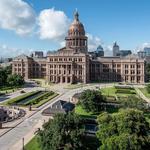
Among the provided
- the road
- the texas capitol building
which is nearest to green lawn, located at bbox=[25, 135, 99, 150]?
the road

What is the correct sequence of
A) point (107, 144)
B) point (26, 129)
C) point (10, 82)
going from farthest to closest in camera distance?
point (10, 82) → point (26, 129) → point (107, 144)

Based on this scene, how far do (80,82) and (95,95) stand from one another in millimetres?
62257

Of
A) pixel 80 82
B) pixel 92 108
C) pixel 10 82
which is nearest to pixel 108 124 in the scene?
pixel 92 108

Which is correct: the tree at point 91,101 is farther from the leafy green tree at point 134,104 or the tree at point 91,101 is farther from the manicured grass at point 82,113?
the leafy green tree at point 134,104

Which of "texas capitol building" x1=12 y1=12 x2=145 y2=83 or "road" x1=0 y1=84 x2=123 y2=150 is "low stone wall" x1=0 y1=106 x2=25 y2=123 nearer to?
"road" x1=0 y1=84 x2=123 y2=150

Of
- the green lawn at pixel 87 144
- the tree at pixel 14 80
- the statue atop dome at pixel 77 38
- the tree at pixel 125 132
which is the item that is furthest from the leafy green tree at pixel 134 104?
the statue atop dome at pixel 77 38

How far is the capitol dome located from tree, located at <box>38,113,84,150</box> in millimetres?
109204

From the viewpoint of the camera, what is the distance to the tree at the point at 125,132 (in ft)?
110

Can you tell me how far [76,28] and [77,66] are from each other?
26.7m

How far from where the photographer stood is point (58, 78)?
130 m

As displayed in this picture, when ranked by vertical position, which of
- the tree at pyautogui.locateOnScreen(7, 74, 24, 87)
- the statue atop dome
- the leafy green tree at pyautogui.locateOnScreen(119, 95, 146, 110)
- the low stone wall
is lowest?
the low stone wall

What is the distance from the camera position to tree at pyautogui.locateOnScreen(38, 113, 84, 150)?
115ft

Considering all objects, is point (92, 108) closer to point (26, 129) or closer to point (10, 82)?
point (26, 129)

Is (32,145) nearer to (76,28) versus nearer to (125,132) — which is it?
(125,132)
